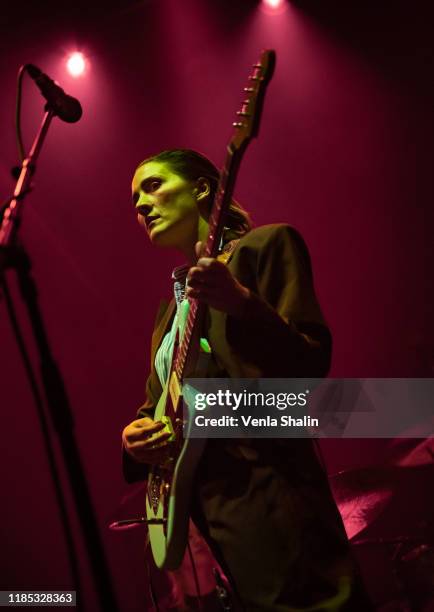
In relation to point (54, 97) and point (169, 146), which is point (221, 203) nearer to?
point (54, 97)

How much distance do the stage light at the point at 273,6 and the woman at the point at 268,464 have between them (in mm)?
2526

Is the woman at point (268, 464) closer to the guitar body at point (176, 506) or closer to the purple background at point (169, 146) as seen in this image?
the guitar body at point (176, 506)

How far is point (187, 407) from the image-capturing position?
1.25 meters

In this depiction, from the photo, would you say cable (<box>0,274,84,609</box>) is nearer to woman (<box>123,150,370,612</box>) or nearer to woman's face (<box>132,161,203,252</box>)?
woman (<box>123,150,370,612</box>)

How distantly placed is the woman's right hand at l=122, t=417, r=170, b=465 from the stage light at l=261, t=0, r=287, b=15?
2.85 meters

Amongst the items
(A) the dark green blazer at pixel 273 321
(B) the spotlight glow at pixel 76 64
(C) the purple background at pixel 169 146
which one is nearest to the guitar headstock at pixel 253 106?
(A) the dark green blazer at pixel 273 321

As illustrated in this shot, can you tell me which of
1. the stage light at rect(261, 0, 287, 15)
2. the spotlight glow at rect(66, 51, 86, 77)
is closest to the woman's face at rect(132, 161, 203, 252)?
the spotlight glow at rect(66, 51, 86, 77)

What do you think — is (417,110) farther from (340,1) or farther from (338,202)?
(340,1)

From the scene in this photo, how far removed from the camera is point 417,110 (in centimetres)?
293

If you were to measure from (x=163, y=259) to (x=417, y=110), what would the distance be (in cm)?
158

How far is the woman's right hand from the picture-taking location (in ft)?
4.38

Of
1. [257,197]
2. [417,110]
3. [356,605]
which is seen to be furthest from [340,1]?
[356,605]

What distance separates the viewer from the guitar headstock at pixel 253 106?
1.22 m

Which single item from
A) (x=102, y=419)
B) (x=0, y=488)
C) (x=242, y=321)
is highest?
(x=242, y=321)
